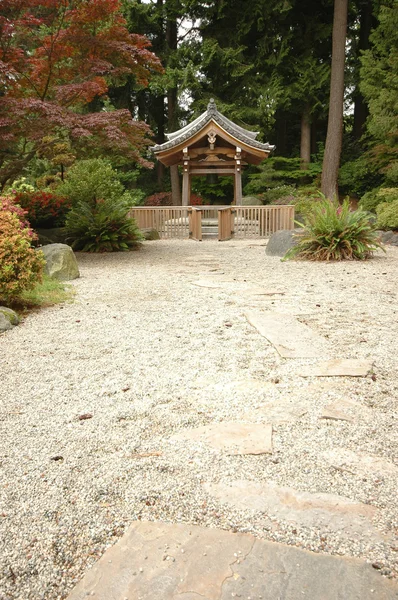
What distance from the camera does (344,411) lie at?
2326mm

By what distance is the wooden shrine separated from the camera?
14.6m

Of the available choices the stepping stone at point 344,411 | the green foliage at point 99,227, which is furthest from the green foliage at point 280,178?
the stepping stone at point 344,411

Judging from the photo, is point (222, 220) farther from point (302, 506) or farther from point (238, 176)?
point (302, 506)

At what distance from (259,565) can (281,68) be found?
2185 centimetres

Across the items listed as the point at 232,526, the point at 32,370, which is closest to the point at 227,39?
the point at 32,370

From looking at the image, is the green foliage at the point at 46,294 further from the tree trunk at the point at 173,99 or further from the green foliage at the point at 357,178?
the tree trunk at the point at 173,99

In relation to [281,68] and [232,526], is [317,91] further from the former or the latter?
[232,526]

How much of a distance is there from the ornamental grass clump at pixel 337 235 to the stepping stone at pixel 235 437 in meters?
5.75

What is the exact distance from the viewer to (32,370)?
308 cm

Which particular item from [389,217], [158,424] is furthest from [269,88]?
[158,424]

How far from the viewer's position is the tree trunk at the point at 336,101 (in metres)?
15.9

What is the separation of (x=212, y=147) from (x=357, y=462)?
47.6 feet

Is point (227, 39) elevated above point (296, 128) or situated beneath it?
elevated above

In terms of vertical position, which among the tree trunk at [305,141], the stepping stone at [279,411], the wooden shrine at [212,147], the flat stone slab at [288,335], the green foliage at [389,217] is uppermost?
the tree trunk at [305,141]
